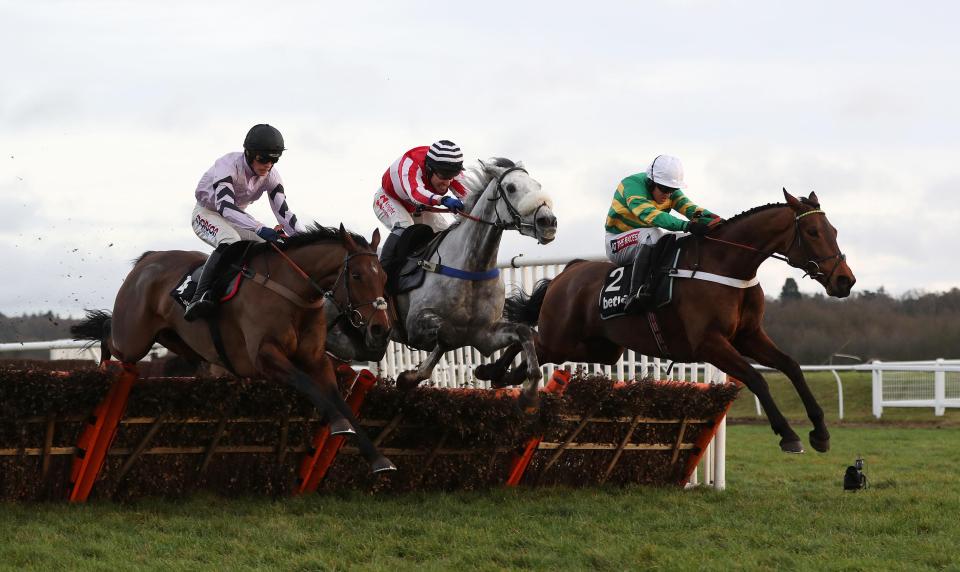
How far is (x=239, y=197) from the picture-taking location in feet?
23.9

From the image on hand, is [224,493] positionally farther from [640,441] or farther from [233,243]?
[640,441]

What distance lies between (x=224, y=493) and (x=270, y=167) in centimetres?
196

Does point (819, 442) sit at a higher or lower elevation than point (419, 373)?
lower

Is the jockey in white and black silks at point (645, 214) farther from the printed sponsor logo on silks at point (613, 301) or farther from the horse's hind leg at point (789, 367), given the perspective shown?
the horse's hind leg at point (789, 367)

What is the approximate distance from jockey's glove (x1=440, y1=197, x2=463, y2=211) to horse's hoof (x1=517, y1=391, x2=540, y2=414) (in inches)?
45.5

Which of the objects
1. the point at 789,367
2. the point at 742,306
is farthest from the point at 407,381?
the point at 789,367

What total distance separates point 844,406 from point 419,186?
12955mm

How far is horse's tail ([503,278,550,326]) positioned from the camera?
866cm

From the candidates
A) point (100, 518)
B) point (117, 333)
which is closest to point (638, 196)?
point (117, 333)

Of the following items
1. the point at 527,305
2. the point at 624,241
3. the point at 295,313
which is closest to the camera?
the point at 295,313

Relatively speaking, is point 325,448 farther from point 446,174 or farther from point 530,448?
point 446,174

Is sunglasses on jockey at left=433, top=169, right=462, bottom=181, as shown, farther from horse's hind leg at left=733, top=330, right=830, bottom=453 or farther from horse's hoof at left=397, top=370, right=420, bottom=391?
horse's hind leg at left=733, top=330, right=830, bottom=453

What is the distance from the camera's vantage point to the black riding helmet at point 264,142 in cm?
704

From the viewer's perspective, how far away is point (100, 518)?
5863 mm
